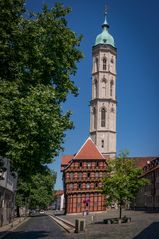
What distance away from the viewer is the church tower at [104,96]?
13454cm

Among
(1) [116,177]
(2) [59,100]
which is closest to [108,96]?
(1) [116,177]

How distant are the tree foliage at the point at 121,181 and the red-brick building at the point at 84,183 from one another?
4378 centimetres

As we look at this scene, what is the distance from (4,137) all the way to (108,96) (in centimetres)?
12085

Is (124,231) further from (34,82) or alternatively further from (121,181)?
(121,181)

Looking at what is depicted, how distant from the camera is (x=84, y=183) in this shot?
101 metres

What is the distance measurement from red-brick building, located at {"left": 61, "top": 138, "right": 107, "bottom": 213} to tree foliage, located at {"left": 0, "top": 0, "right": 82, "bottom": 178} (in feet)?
241

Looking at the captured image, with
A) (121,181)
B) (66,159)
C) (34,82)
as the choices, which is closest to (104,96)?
(66,159)

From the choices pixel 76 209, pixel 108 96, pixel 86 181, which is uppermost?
pixel 108 96

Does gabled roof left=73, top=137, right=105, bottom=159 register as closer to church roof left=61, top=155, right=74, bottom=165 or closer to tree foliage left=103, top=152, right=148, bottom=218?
church roof left=61, top=155, right=74, bottom=165

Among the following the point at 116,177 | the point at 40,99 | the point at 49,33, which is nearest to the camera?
the point at 40,99

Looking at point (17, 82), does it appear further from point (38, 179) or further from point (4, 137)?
point (38, 179)

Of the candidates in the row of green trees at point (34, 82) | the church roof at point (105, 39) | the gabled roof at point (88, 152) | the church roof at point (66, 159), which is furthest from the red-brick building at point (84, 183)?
the row of green trees at point (34, 82)

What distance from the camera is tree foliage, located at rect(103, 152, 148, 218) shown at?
5175 cm

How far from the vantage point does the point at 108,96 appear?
14050 centimetres
